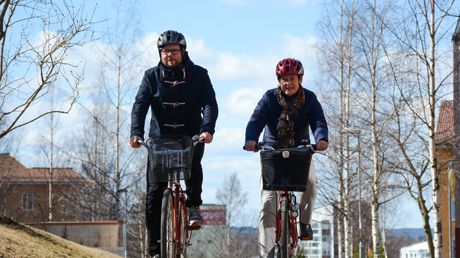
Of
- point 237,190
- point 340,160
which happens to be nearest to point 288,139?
point 340,160

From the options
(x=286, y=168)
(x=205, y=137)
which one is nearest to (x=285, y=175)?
(x=286, y=168)

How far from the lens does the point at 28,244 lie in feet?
49.3

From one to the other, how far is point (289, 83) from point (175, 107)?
114cm

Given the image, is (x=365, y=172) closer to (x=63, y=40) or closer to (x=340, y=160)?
(x=340, y=160)

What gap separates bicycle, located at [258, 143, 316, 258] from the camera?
9.31 metres

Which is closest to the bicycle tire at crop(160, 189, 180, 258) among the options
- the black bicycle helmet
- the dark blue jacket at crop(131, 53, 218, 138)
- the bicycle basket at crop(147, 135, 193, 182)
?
the bicycle basket at crop(147, 135, 193, 182)

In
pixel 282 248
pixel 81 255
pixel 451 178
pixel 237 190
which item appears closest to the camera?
pixel 282 248

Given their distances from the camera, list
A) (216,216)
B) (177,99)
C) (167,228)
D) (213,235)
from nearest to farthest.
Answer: (167,228), (177,99), (216,216), (213,235)

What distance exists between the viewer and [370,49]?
3641cm

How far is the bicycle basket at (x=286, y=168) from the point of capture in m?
9.32

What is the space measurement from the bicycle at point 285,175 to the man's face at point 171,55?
123 centimetres

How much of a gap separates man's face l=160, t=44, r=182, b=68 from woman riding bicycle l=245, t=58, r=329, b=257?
2.97 feet

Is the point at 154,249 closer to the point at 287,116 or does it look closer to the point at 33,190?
the point at 287,116

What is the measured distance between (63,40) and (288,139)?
616 cm
